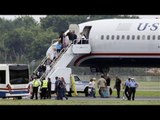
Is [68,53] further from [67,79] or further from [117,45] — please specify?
[67,79]

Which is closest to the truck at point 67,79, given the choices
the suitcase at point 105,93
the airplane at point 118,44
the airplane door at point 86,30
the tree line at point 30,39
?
the airplane at point 118,44

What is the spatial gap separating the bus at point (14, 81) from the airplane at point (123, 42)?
572 cm

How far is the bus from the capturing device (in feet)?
125

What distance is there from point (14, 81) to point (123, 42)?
8954 mm

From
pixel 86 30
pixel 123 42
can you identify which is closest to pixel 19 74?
pixel 86 30

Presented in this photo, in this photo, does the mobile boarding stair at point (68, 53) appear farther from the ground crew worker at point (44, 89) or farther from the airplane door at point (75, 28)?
the ground crew worker at point (44, 89)

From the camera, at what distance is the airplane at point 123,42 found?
45250 millimetres

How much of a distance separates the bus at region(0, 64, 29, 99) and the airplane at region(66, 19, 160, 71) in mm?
5722

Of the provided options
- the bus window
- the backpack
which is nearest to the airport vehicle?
the bus window

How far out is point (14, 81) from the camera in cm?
3972

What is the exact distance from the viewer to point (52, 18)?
115125mm
